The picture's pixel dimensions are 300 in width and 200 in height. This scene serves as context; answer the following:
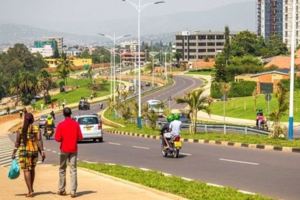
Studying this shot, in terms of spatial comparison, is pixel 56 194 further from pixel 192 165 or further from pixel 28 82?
pixel 28 82

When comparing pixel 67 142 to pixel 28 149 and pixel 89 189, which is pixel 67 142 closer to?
pixel 28 149

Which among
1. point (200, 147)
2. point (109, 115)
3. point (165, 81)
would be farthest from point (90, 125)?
point (165, 81)

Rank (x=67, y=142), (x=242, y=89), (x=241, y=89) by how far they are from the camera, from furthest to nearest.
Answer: (x=241, y=89) < (x=242, y=89) < (x=67, y=142)

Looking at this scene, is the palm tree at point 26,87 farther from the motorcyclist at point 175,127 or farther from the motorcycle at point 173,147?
the motorcyclist at point 175,127

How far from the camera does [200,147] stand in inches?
1073

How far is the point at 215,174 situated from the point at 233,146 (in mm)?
10731

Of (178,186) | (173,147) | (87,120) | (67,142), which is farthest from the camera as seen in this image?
(87,120)

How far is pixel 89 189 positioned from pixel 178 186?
182cm

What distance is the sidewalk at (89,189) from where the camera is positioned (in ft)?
40.1

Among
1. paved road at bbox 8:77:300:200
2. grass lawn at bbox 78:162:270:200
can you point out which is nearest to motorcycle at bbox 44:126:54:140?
paved road at bbox 8:77:300:200

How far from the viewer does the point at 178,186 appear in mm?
13555

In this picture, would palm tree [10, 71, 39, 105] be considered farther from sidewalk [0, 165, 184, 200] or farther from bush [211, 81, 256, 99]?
sidewalk [0, 165, 184, 200]

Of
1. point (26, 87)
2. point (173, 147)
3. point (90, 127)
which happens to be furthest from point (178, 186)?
point (26, 87)

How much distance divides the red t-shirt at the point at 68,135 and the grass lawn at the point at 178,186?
2083mm
